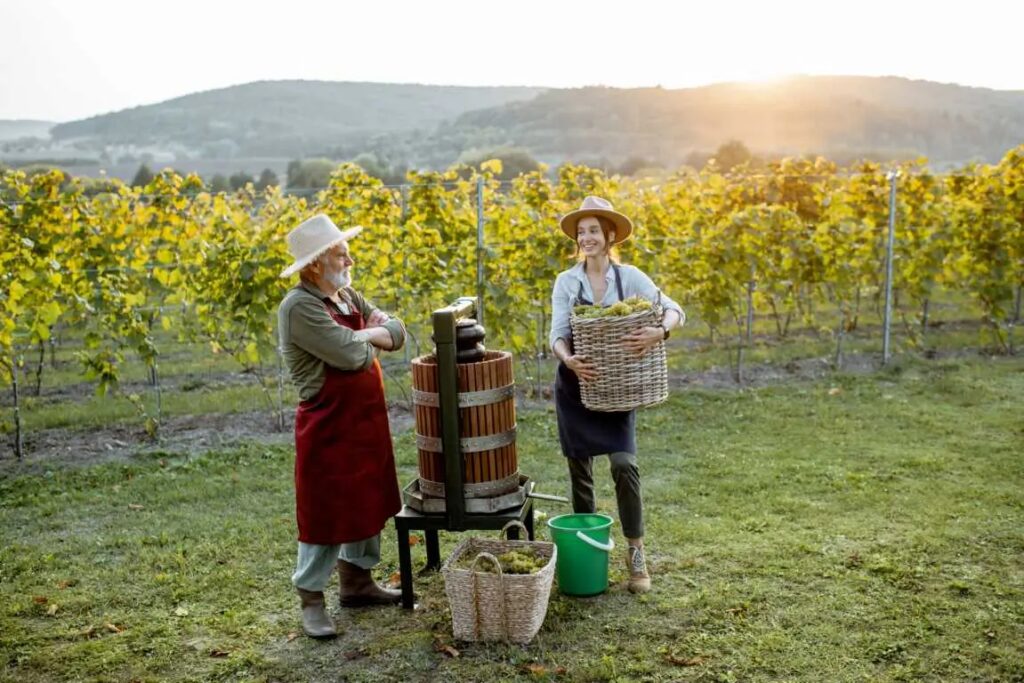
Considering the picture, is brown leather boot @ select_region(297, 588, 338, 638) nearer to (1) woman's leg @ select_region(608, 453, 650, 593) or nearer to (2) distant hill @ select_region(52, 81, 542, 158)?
(1) woman's leg @ select_region(608, 453, 650, 593)

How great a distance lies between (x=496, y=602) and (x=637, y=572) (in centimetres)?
91

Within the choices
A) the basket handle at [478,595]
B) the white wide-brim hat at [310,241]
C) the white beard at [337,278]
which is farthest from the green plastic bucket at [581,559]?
the white wide-brim hat at [310,241]

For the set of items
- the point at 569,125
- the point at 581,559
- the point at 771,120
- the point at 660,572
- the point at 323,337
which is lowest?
the point at 660,572

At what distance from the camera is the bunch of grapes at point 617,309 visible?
4.36 metres

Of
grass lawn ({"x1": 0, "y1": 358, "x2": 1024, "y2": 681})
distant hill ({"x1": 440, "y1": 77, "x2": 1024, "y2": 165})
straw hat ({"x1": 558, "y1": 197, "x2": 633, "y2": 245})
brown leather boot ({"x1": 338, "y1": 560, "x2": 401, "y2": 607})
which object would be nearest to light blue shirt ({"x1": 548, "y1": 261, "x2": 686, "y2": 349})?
straw hat ({"x1": 558, "y1": 197, "x2": 633, "y2": 245})

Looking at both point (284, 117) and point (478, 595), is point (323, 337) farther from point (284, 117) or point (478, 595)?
point (284, 117)

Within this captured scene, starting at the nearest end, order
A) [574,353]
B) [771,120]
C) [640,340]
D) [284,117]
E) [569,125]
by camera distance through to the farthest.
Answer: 1. [640,340]
2. [574,353]
3. [771,120]
4. [569,125]
5. [284,117]

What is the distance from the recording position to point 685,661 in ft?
13.1

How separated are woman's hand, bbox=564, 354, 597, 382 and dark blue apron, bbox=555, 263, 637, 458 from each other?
0.16m

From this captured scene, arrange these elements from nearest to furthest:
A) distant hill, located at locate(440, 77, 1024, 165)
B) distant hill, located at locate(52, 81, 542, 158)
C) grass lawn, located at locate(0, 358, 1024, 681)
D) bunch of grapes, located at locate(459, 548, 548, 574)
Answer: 1. grass lawn, located at locate(0, 358, 1024, 681)
2. bunch of grapes, located at locate(459, 548, 548, 574)
3. distant hill, located at locate(440, 77, 1024, 165)
4. distant hill, located at locate(52, 81, 542, 158)

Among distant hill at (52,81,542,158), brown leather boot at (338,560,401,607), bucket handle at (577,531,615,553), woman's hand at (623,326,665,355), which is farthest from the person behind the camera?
distant hill at (52,81,542,158)

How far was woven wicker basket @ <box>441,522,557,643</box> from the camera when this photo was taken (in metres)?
4.09

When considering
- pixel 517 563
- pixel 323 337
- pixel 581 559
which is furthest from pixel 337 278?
pixel 581 559

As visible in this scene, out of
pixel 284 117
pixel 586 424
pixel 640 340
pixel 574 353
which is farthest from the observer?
pixel 284 117
